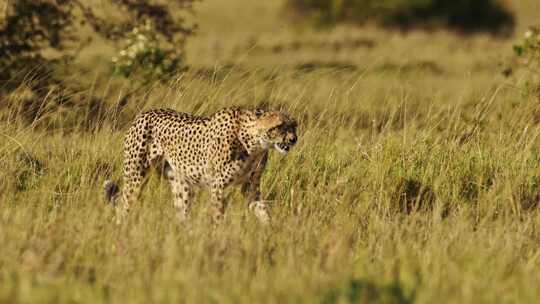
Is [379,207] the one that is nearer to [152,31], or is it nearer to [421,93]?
[152,31]

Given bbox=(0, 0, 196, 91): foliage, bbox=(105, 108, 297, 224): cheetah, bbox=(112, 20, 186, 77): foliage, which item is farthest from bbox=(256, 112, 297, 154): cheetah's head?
bbox=(112, 20, 186, 77): foliage

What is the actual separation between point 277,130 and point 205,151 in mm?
464

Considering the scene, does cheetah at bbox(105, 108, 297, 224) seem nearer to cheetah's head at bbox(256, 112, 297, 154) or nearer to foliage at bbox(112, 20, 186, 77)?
cheetah's head at bbox(256, 112, 297, 154)

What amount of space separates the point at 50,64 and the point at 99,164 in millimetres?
3350

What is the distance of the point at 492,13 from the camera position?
29531mm

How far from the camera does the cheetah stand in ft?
16.8

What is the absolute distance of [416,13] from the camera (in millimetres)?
28734

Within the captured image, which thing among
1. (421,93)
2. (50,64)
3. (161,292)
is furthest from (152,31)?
(161,292)

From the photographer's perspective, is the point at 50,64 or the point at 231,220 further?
the point at 50,64

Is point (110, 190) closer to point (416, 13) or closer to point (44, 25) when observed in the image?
point (44, 25)

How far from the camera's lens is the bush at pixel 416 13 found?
1086 inches

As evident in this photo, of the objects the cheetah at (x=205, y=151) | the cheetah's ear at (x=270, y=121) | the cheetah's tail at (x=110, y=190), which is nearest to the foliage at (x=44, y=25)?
the cheetah at (x=205, y=151)

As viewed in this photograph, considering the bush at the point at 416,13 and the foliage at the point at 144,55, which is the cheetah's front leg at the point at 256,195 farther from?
the bush at the point at 416,13

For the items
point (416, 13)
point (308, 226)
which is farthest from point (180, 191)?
point (416, 13)
